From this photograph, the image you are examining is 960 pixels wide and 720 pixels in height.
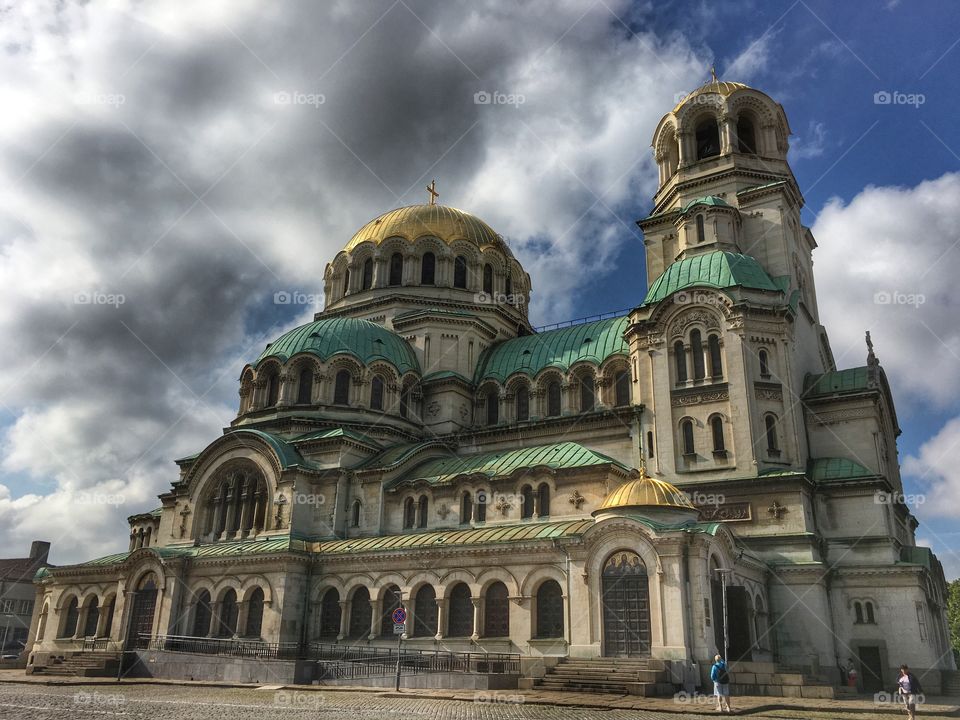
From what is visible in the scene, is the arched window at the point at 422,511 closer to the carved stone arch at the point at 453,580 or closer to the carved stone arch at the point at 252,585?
the carved stone arch at the point at 453,580

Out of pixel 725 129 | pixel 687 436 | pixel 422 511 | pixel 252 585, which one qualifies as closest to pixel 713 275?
pixel 687 436

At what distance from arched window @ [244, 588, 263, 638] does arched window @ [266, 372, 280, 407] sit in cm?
1182

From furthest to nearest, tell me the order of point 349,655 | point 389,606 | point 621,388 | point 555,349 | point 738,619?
point 555,349 → point 621,388 → point 389,606 → point 349,655 → point 738,619

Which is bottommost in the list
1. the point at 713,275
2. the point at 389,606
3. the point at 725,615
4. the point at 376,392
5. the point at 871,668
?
the point at 871,668

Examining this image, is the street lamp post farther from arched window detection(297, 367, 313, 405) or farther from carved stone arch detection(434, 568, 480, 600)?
arched window detection(297, 367, 313, 405)

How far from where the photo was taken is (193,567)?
36.3 meters

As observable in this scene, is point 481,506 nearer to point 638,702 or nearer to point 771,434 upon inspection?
point 771,434

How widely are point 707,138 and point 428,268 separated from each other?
1841 cm

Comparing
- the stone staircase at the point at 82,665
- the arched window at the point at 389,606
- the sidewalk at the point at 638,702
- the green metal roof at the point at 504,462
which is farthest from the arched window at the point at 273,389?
the sidewalk at the point at 638,702

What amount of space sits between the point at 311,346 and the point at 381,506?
422 inches

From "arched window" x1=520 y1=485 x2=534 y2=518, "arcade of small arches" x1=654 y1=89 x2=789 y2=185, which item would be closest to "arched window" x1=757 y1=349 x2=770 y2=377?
"arched window" x1=520 y1=485 x2=534 y2=518

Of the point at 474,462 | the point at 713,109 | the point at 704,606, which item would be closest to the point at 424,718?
the point at 704,606

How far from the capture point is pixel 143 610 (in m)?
36.7

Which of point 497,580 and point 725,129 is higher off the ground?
point 725,129
